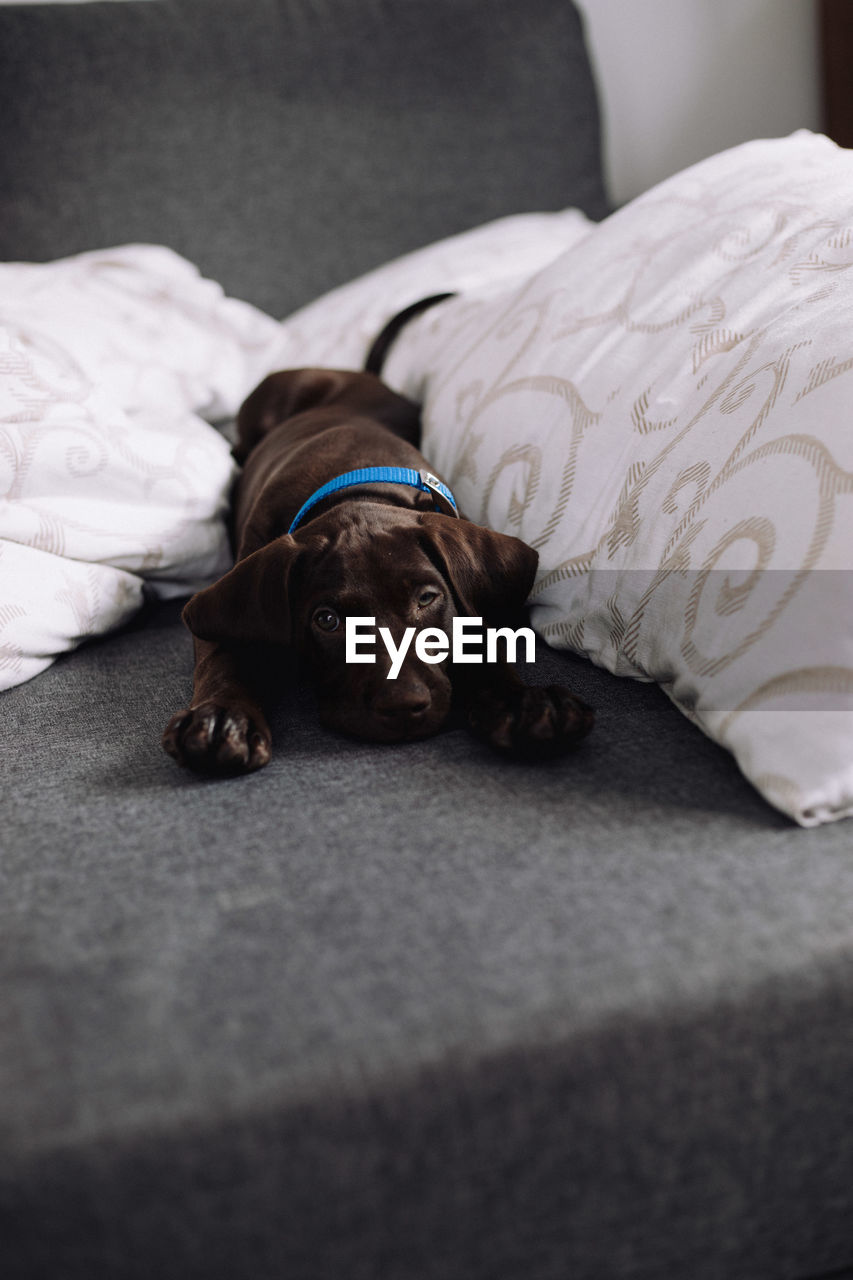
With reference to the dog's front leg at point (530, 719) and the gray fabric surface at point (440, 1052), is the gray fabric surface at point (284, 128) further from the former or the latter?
the gray fabric surface at point (440, 1052)

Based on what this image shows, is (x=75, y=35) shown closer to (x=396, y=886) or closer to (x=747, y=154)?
(x=747, y=154)

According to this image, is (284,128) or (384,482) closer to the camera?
(384,482)

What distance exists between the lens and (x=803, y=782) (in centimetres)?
90

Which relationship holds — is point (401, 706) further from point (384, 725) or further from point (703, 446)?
point (703, 446)

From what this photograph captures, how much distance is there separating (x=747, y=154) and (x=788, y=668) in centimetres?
Result: 105

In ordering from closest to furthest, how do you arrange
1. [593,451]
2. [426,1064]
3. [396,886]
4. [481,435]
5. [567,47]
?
[426,1064]
[396,886]
[593,451]
[481,435]
[567,47]

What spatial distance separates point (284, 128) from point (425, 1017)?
8.57ft

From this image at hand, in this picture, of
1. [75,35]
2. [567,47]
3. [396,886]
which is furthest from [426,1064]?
[567,47]

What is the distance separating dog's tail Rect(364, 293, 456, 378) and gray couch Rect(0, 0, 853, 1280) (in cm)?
136

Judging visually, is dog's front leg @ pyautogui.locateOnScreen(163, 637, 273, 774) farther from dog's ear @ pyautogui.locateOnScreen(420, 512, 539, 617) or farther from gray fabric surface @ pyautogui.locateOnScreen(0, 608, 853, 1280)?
dog's ear @ pyautogui.locateOnScreen(420, 512, 539, 617)

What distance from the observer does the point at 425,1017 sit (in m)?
0.72

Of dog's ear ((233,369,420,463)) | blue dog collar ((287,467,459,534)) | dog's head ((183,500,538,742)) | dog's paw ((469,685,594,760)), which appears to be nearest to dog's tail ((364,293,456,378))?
dog's ear ((233,369,420,463))

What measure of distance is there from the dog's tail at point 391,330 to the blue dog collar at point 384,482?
82 centimetres

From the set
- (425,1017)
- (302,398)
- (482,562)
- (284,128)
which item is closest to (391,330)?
(302,398)
